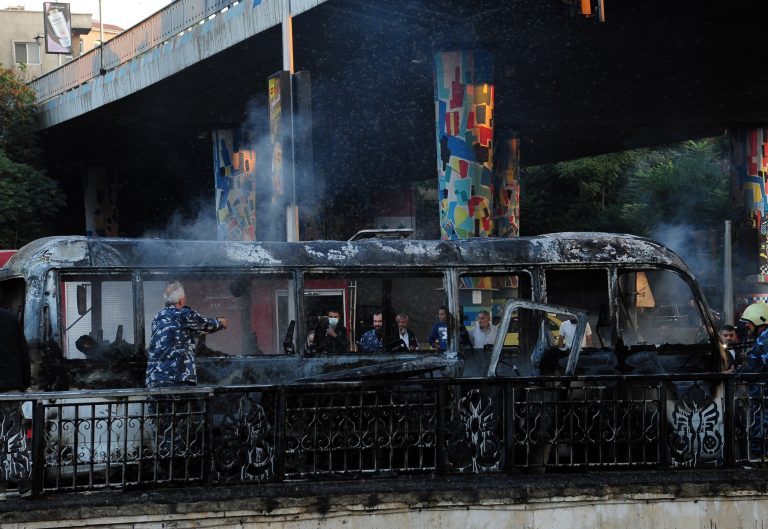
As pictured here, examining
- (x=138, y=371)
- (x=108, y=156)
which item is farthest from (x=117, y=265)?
(x=108, y=156)

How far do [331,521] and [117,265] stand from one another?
4301mm

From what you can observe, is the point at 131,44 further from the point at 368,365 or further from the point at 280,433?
the point at 280,433

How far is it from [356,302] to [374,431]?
10.9 ft

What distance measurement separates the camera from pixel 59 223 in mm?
49938

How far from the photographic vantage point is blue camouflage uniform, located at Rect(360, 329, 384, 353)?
12.3 m

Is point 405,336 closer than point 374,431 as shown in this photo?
No

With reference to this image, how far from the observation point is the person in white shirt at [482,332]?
40.5 feet

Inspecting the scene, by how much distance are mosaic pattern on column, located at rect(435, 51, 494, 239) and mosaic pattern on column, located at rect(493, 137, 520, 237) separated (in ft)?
38.8

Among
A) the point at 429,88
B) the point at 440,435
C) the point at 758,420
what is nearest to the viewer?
the point at 440,435

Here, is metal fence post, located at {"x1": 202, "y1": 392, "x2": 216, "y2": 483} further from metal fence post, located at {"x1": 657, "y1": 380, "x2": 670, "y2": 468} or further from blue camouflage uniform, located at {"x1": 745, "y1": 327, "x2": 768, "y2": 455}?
blue camouflage uniform, located at {"x1": 745, "y1": 327, "x2": 768, "y2": 455}

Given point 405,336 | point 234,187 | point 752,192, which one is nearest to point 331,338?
point 405,336

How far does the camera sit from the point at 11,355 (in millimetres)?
9289

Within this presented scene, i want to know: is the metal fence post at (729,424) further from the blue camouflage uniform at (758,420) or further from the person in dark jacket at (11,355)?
the person in dark jacket at (11,355)

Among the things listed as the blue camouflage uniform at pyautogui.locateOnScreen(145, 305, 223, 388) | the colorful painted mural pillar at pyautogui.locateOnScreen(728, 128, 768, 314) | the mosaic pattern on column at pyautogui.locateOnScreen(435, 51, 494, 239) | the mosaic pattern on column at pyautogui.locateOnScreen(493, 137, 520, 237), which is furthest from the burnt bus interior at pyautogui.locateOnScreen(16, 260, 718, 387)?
the mosaic pattern on column at pyautogui.locateOnScreen(493, 137, 520, 237)
